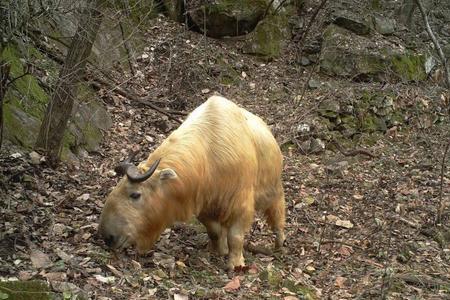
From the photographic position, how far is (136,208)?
228 inches

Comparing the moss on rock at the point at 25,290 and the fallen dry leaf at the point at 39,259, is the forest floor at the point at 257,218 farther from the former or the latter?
the moss on rock at the point at 25,290

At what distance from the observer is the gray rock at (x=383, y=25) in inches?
581

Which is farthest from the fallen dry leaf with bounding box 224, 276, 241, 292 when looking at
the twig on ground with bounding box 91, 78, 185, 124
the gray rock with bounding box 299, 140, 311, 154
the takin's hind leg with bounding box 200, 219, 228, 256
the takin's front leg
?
the gray rock with bounding box 299, 140, 311, 154

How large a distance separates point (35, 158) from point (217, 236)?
8.35 ft

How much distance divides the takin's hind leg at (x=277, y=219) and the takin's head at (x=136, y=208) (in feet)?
5.83

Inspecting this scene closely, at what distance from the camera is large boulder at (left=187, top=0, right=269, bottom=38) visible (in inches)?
537

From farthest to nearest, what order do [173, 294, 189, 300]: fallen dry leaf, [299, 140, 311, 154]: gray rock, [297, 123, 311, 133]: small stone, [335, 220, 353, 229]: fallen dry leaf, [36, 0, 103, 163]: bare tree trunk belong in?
[297, 123, 311, 133]: small stone < [299, 140, 311, 154]: gray rock < [335, 220, 353, 229]: fallen dry leaf < [36, 0, 103, 163]: bare tree trunk < [173, 294, 189, 300]: fallen dry leaf

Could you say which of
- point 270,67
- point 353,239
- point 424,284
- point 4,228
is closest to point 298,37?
point 270,67

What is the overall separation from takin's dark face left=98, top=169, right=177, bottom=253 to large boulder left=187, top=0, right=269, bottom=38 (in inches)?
323

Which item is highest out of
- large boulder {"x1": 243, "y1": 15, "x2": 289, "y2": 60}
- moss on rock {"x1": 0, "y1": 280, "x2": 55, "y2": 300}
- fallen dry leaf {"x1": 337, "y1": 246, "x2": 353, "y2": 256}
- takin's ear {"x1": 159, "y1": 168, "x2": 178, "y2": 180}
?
large boulder {"x1": 243, "y1": 15, "x2": 289, "y2": 60}

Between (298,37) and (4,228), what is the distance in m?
10.3

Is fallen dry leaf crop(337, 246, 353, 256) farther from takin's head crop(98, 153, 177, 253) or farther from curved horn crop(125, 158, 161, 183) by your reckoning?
curved horn crop(125, 158, 161, 183)

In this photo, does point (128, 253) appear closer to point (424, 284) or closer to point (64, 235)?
point (64, 235)

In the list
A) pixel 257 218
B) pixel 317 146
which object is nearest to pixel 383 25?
pixel 317 146
